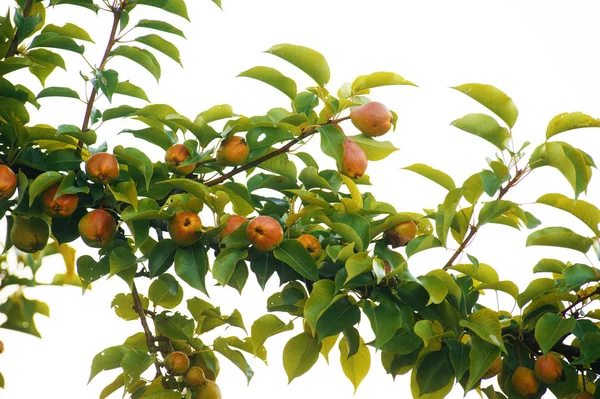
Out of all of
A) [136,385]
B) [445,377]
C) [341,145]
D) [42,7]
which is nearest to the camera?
[341,145]

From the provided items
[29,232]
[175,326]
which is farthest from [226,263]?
[29,232]

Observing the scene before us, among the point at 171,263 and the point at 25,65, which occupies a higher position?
the point at 25,65

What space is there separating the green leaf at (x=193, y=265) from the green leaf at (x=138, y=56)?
0.40 meters

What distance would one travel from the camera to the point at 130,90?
4.89ft

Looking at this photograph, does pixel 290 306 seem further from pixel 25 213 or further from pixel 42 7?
pixel 42 7

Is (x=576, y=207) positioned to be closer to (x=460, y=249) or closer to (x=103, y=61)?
(x=460, y=249)

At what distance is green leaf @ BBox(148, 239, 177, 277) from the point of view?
1308mm

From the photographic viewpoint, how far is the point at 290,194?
1405 mm

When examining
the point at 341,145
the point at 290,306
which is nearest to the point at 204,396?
the point at 290,306

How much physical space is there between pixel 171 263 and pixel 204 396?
0.30 meters

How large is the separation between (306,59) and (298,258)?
35 cm

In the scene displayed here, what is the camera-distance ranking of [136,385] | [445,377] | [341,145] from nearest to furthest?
[341,145] < [445,377] < [136,385]

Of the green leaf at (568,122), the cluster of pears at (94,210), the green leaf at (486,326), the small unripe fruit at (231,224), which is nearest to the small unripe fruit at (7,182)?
the cluster of pears at (94,210)

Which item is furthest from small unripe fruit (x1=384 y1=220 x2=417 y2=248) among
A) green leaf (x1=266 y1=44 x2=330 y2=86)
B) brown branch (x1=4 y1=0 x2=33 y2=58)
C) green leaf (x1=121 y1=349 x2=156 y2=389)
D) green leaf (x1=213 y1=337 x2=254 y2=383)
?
brown branch (x1=4 y1=0 x2=33 y2=58)
